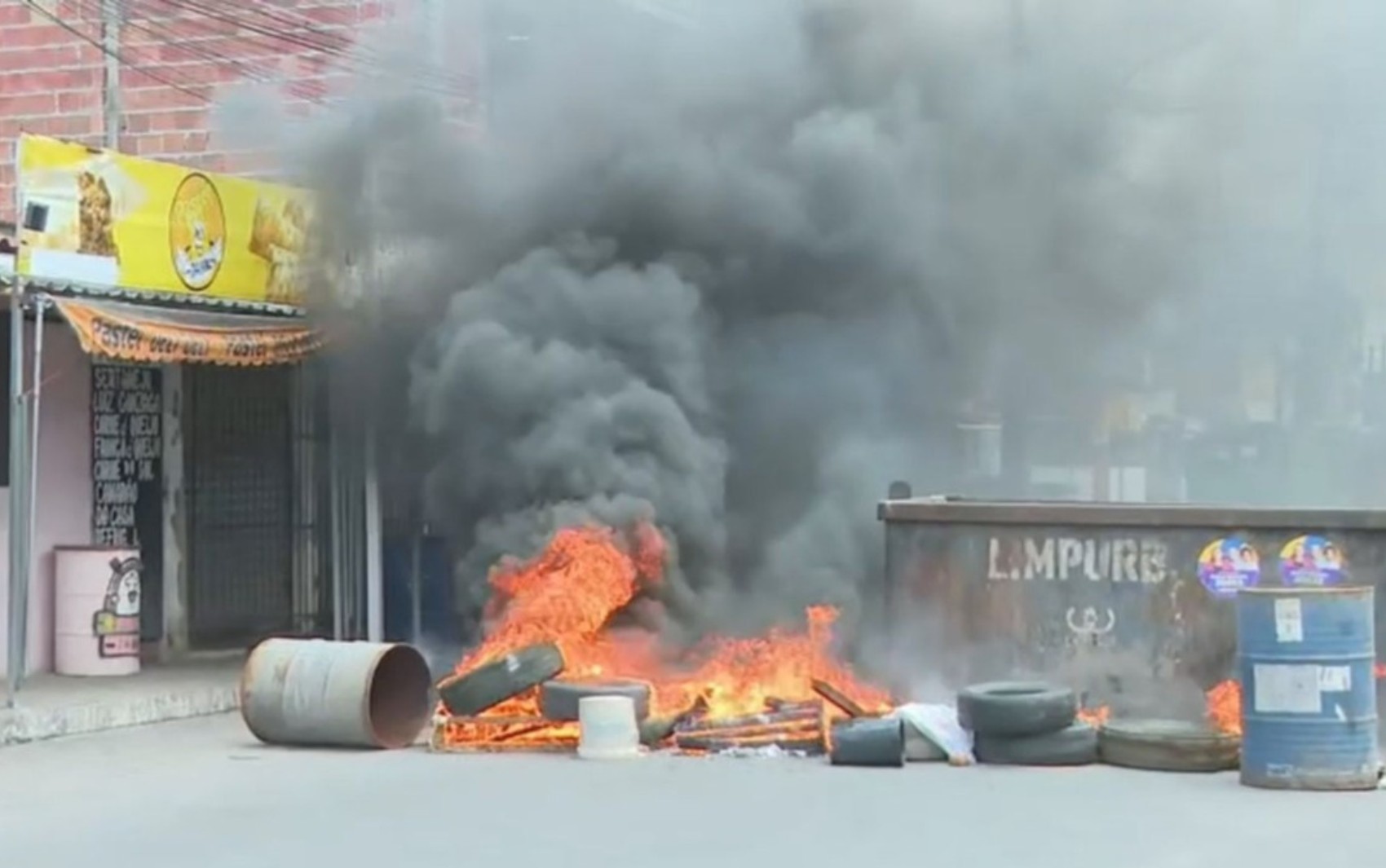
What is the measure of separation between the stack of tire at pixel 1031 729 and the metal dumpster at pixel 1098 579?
3.00 feet

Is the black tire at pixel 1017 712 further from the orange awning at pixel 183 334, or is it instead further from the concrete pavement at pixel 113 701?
the orange awning at pixel 183 334

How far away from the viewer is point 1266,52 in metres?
17.8

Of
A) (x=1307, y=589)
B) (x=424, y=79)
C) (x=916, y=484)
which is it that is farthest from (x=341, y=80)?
(x=1307, y=589)

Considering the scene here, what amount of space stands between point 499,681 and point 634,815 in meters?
2.19

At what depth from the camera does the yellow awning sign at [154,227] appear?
11.5 metres

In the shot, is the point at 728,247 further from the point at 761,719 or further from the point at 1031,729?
the point at 1031,729

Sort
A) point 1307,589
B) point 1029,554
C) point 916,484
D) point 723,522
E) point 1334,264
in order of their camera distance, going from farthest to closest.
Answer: point 1334,264 → point 916,484 → point 723,522 → point 1029,554 → point 1307,589

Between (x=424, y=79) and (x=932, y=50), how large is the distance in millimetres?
3947

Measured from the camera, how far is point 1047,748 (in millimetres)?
9852

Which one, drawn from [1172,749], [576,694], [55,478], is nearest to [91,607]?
[55,478]

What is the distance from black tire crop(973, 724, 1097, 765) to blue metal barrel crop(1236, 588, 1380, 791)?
0.90 m

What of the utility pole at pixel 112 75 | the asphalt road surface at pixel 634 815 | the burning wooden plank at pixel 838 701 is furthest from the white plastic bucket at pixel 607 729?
the utility pole at pixel 112 75

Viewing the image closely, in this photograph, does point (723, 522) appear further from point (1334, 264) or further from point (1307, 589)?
point (1334, 264)

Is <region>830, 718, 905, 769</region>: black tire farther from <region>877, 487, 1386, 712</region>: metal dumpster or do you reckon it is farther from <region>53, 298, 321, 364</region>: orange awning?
<region>53, 298, 321, 364</region>: orange awning
